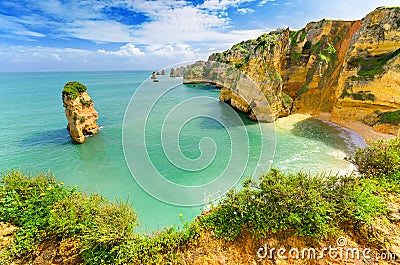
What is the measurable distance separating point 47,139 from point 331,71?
34444mm

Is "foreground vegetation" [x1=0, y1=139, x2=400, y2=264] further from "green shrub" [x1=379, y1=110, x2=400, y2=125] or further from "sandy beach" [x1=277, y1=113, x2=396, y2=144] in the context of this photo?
"green shrub" [x1=379, y1=110, x2=400, y2=125]

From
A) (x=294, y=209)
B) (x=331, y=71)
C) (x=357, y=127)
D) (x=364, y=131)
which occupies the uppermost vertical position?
(x=331, y=71)

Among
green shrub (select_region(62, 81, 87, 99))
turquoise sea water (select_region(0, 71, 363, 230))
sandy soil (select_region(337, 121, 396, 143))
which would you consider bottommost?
turquoise sea water (select_region(0, 71, 363, 230))

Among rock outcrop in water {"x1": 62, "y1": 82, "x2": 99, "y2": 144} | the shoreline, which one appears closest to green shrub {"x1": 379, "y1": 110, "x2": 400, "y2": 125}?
the shoreline

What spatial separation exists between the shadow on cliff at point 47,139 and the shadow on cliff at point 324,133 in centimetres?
2407

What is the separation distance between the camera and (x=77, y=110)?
1948cm

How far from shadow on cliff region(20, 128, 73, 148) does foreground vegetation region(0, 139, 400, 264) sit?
16877 millimetres

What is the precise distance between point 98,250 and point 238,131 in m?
19.2

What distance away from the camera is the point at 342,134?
764 inches

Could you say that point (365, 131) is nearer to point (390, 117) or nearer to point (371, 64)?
point (390, 117)

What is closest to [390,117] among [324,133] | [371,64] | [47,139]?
[324,133]

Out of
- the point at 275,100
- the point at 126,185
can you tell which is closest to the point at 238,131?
the point at 275,100

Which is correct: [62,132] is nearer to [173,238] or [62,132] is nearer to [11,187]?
[11,187]

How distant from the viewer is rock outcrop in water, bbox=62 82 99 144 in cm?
1894
